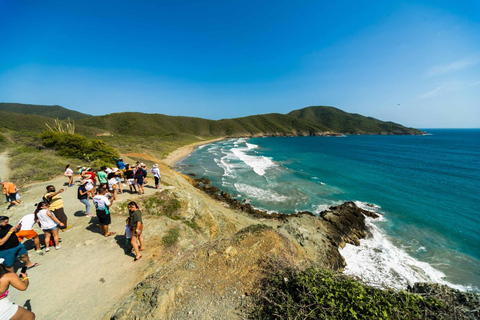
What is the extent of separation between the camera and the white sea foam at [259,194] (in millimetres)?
23133

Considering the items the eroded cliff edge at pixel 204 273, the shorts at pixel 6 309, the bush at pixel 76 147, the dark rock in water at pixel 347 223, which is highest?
the bush at pixel 76 147

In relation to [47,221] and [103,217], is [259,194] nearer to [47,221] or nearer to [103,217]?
[103,217]

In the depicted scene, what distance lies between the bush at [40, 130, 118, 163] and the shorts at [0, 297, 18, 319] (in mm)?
19013

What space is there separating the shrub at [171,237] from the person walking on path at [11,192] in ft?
29.6

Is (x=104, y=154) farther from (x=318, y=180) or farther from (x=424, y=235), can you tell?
(x=424, y=235)

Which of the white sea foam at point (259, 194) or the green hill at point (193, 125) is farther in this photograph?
the green hill at point (193, 125)

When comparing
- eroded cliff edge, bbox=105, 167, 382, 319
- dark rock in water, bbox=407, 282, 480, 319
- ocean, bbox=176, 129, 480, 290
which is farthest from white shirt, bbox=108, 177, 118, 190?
dark rock in water, bbox=407, 282, 480, 319

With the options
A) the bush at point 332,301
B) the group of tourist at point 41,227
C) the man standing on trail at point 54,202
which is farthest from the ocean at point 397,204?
the man standing on trail at point 54,202

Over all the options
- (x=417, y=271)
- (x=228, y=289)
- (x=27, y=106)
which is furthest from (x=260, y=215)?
(x=27, y=106)

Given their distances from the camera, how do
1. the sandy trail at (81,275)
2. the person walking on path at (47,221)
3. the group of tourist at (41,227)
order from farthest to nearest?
the person walking on path at (47,221)
the sandy trail at (81,275)
the group of tourist at (41,227)

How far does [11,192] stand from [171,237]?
937 cm

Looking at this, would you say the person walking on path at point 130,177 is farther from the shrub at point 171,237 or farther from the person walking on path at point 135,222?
the person walking on path at point 135,222

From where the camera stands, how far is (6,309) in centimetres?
332

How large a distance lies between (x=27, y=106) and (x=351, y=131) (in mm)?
334089
